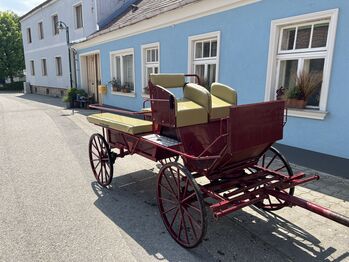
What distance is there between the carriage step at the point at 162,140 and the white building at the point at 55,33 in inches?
457

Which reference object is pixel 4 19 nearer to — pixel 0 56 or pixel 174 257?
pixel 0 56

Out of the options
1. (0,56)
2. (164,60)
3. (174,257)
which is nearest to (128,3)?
(164,60)

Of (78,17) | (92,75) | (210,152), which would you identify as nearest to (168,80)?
(210,152)

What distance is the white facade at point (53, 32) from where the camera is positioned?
13.4m

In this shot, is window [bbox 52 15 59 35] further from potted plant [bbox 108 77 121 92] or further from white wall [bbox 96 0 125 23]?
potted plant [bbox 108 77 121 92]

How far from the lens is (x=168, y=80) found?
12.5 feet

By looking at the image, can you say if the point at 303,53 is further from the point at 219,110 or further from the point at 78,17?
the point at 78,17

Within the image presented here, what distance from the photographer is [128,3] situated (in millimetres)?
13680

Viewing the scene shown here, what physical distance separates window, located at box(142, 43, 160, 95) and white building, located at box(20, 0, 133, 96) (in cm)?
526

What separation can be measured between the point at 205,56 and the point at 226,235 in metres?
5.32

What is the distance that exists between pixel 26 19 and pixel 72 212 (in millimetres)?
23668

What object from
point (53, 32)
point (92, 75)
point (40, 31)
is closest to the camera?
point (92, 75)

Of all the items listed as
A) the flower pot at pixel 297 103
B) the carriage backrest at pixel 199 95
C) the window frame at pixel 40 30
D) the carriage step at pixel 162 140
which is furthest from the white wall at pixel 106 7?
the carriage step at pixel 162 140

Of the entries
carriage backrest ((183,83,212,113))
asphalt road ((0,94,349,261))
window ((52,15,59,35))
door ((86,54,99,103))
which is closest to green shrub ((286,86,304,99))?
asphalt road ((0,94,349,261))
